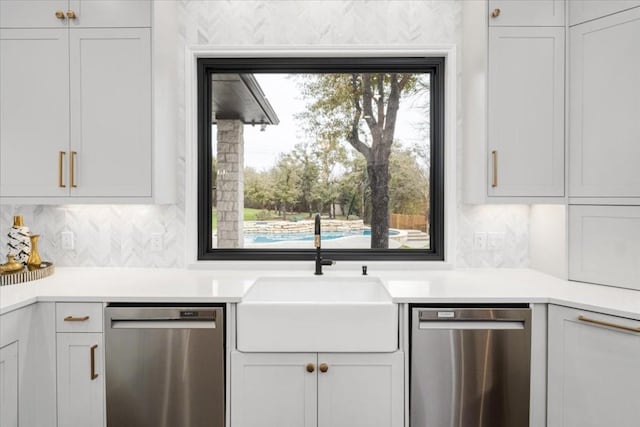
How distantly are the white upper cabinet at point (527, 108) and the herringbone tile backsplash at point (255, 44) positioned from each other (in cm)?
33

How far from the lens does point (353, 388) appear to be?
1738 millimetres

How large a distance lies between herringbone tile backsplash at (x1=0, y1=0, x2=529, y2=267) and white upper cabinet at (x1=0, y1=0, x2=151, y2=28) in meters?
0.35

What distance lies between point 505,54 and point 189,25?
1831mm

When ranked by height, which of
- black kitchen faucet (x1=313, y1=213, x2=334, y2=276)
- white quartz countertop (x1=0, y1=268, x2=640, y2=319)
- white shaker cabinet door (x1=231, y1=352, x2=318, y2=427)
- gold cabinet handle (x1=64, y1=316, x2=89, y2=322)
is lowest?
white shaker cabinet door (x1=231, y1=352, x2=318, y2=427)

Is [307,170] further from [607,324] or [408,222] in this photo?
[607,324]

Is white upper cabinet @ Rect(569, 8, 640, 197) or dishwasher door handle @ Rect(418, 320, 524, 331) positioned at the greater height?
white upper cabinet @ Rect(569, 8, 640, 197)

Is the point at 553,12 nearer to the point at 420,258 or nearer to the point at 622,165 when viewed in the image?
the point at 622,165

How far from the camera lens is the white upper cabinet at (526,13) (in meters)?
2.06

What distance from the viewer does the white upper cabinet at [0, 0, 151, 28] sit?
2061mm

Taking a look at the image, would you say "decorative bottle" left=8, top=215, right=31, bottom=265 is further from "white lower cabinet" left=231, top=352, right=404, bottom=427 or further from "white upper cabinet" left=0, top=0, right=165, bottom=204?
"white lower cabinet" left=231, top=352, right=404, bottom=427

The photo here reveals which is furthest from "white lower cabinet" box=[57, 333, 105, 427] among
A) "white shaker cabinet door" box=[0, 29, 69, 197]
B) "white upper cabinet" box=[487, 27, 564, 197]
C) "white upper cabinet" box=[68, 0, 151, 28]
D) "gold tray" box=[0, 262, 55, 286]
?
"white upper cabinet" box=[487, 27, 564, 197]

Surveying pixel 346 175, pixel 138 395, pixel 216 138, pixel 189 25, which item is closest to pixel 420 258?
pixel 346 175

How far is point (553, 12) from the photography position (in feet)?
6.77

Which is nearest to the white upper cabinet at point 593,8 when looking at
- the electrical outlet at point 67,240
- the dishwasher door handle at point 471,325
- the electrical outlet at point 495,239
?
the electrical outlet at point 495,239
